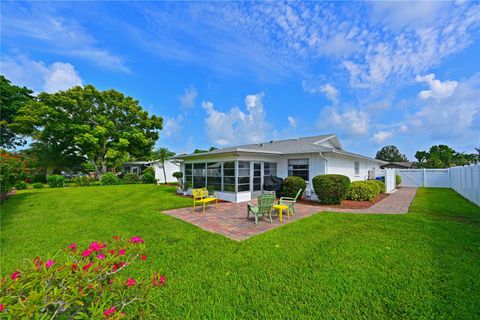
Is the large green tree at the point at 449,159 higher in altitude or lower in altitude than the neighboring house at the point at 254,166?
higher

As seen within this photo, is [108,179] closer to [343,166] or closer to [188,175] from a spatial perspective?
[188,175]

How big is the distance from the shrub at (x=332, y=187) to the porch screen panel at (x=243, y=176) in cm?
394

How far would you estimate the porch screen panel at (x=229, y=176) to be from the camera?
1159 cm

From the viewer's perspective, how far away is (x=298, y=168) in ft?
41.3

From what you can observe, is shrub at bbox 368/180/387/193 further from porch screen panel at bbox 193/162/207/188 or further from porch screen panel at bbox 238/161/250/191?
porch screen panel at bbox 193/162/207/188

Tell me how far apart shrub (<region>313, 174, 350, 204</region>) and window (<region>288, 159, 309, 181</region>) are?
1.83m

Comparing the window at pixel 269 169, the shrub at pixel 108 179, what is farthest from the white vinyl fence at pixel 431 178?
the shrub at pixel 108 179

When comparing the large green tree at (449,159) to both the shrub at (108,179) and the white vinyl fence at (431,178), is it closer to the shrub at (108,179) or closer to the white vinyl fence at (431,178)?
the white vinyl fence at (431,178)

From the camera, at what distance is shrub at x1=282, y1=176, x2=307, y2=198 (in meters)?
11.2

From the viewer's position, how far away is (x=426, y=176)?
64.8ft

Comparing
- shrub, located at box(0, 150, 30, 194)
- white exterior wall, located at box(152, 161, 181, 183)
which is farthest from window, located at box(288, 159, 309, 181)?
white exterior wall, located at box(152, 161, 181, 183)

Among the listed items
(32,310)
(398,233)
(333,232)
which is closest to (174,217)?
(333,232)

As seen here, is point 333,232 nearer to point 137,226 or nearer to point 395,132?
point 137,226

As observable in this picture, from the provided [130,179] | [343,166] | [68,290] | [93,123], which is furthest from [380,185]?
[93,123]
